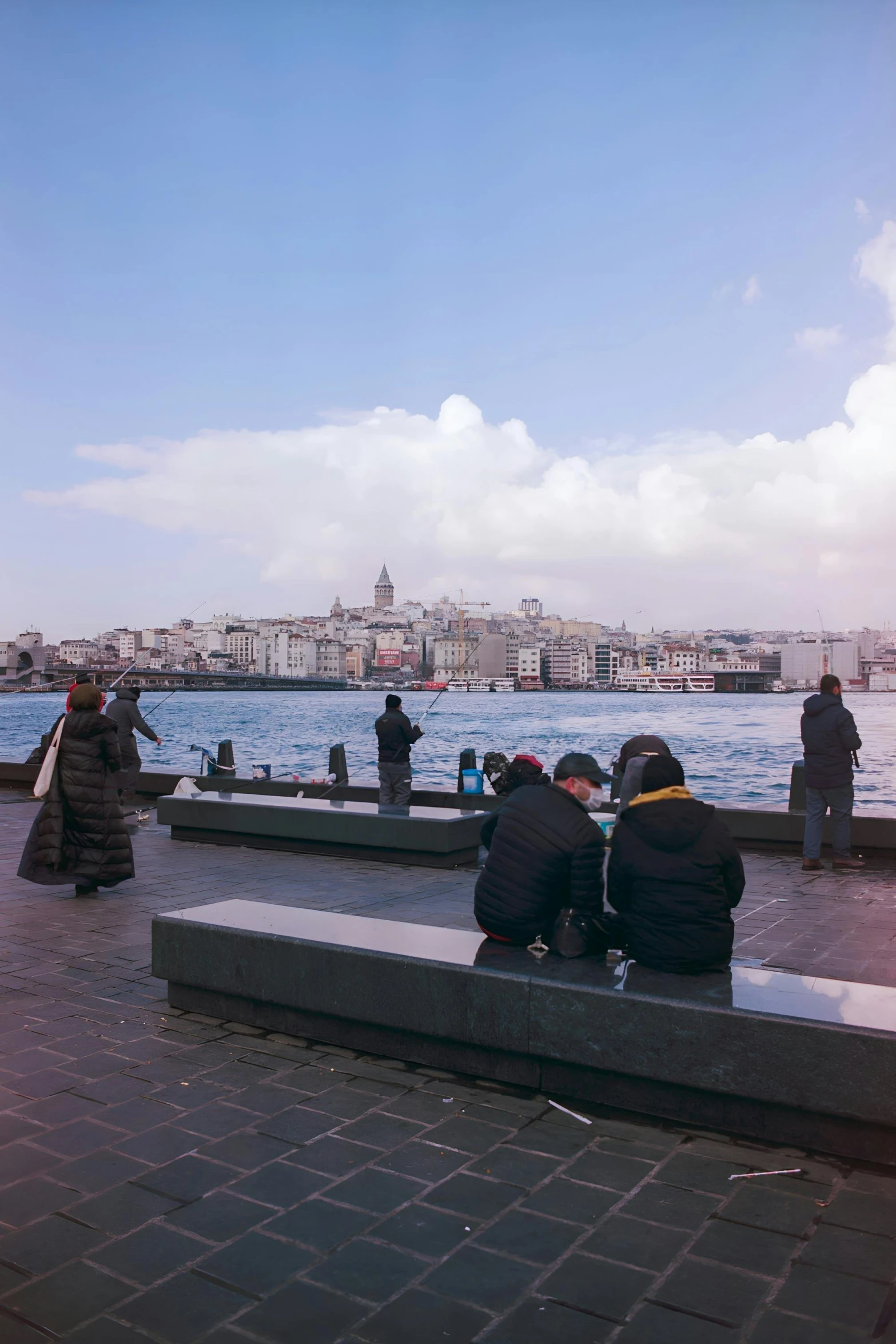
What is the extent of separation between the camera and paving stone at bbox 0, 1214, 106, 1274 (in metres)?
2.80

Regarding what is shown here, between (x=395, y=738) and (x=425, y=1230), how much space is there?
28.1 feet

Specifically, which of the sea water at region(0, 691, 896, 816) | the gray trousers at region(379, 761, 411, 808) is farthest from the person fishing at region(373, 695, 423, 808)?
the sea water at region(0, 691, 896, 816)

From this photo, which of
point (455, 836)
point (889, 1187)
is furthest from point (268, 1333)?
point (455, 836)

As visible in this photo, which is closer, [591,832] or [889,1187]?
[889,1187]

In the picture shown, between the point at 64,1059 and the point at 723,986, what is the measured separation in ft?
9.03

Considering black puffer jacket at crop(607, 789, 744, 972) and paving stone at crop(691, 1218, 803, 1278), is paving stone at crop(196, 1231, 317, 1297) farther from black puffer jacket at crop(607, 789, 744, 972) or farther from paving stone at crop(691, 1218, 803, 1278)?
black puffer jacket at crop(607, 789, 744, 972)

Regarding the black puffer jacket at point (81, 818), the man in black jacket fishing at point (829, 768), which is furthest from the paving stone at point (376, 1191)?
the man in black jacket fishing at point (829, 768)

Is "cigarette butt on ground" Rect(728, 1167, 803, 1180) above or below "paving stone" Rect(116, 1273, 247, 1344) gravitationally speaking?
below

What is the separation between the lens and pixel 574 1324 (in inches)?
99.7

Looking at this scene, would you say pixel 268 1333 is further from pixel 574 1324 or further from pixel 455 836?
pixel 455 836

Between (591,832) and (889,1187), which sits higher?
(591,832)

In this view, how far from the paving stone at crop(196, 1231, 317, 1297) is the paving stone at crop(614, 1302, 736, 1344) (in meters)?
0.88

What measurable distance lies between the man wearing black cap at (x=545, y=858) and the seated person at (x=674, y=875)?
0.43 feet

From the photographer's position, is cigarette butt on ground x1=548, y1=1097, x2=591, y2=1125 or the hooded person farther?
the hooded person
